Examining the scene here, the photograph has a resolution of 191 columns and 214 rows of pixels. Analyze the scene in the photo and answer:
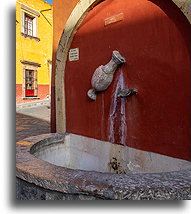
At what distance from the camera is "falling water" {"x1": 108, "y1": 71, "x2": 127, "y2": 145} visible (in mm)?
2209

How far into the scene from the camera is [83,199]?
1.15m

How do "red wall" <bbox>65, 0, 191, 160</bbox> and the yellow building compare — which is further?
the yellow building

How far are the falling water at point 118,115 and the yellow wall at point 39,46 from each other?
8.07 meters

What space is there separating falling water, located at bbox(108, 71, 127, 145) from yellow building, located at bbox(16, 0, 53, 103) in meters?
7.51

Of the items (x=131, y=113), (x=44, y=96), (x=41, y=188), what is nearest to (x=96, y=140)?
(x=131, y=113)

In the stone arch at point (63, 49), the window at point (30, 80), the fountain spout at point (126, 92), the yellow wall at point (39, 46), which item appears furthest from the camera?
the window at point (30, 80)

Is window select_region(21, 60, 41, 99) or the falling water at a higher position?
window select_region(21, 60, 41, 99)

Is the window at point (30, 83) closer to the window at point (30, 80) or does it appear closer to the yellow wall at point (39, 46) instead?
the window at point (30, 80)

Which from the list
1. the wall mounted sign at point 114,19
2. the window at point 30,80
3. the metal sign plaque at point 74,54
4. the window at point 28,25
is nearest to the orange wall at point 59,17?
the metal sign plaque at point 74,54

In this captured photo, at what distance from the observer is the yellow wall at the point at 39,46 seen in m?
9.20

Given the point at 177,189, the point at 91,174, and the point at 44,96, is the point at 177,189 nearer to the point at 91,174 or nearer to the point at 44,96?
the point at 91,174

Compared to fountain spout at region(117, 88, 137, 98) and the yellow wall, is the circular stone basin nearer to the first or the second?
fountain spout at region(117, 88, 137, 98)

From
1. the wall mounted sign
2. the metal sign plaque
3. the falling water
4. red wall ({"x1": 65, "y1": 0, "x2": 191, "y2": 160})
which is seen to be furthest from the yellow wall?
the falling water

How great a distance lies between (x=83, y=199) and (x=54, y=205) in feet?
0.67
